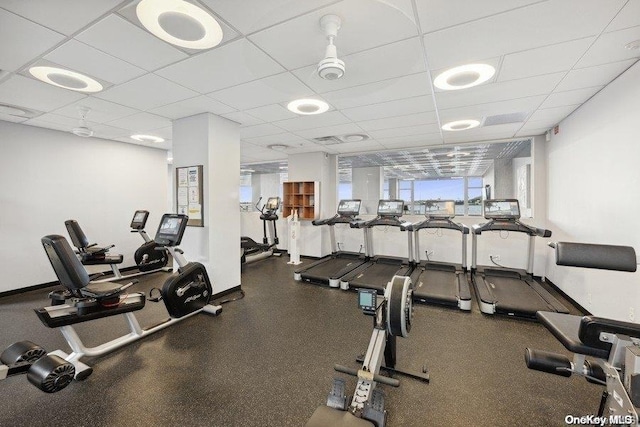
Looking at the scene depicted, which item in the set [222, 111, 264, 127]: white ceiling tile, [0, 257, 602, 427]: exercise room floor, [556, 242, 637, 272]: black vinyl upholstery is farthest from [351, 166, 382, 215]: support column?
[556, 242, 637, 272]: black vinyl upholstery

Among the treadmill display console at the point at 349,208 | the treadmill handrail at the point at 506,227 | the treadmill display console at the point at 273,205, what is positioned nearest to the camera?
the treadmill handrail at the point at 506,227

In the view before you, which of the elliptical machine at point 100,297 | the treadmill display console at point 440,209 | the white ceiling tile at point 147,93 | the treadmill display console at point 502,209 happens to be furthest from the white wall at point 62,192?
the treadmill display console at point 502,209

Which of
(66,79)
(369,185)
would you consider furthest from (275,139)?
(369,185)

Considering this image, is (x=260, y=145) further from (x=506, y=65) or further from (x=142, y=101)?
(x=506, y=65)

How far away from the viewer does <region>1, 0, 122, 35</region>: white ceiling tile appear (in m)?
1.72

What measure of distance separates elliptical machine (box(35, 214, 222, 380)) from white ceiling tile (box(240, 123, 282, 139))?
6.86ft

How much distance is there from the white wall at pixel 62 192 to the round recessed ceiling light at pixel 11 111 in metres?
0.63

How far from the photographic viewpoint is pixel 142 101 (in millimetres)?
3426

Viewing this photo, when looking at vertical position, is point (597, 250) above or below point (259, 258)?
above

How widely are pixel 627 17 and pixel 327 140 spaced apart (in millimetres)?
4226

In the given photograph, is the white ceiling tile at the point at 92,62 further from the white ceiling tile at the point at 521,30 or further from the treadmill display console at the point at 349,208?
the treadmill display console at the point at 349,208

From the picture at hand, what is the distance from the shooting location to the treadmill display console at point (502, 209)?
461cm

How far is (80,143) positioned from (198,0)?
5.09 metres

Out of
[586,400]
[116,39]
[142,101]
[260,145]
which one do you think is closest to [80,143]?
[142,101]
